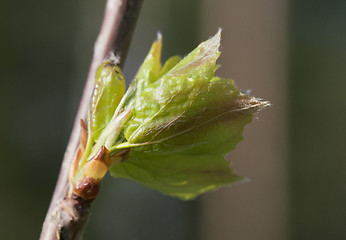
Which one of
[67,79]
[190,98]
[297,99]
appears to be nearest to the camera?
[190,98]

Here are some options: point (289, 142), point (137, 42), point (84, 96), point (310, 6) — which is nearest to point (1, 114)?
point (137, 42)

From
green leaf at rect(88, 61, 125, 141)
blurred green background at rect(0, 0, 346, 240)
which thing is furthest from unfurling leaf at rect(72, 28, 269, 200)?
blurred green background at rect(0, 0, 346, 240)

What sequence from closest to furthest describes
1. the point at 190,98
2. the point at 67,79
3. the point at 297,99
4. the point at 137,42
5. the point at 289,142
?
the point at 190,98 < the point at 289,142 < the point at 297,99 < the point at 67,79 < the point at 137,42

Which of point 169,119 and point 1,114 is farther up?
point 1,114

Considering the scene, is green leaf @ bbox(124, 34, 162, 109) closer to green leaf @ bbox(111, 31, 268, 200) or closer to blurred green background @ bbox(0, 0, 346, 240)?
green leaf @ bbox(111, 31, 268, 200)

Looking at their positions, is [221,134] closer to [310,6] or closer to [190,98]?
[190,98]

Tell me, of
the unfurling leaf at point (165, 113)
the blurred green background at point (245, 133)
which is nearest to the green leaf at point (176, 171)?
the unfurling leaf at point (165, 113)

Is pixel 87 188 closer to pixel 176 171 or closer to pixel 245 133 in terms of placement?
pixel 176 171
